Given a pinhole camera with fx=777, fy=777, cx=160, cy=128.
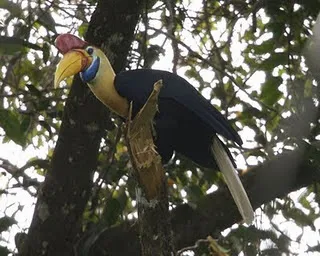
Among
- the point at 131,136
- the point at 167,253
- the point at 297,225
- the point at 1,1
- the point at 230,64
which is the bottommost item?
the point at 167,253

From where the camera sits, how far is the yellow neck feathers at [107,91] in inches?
75.5

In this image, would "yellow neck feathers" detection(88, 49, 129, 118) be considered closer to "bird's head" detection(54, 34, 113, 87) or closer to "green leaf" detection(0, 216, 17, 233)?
"bird's head" detection(54, 34, 113, 87)

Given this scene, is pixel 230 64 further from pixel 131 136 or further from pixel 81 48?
pixel 131 136

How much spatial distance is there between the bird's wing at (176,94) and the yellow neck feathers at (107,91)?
2cm

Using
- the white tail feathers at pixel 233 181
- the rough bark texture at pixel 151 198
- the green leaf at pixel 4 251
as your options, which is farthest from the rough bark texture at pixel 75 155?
the rough bark texture at pixel 151 198

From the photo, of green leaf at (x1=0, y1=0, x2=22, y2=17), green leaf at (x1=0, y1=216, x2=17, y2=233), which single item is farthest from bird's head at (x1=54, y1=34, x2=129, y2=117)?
green leaf at (x1=0, y1=216, x2=17, y2=233)

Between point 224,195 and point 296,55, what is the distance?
0.55 m

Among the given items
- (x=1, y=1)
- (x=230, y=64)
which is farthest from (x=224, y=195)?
(x=1, y=1)

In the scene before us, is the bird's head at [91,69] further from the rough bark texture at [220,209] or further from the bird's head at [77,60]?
the rough bark texture at [220,209]

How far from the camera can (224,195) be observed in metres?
2.42

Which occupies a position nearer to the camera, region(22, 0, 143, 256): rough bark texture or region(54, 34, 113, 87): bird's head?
region(54, 34, 113, 87): bird's head

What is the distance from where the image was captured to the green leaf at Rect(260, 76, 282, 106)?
2361mm

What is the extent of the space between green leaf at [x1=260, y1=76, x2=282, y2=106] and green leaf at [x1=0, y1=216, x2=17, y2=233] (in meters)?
0.87

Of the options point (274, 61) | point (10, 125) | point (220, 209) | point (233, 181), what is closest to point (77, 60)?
point (10, 125)
